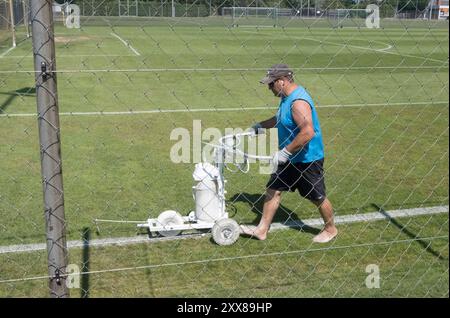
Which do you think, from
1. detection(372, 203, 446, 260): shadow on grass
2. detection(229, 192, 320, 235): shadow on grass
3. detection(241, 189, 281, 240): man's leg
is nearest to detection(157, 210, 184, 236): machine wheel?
detection(241, 189, 281, 240): man's leg

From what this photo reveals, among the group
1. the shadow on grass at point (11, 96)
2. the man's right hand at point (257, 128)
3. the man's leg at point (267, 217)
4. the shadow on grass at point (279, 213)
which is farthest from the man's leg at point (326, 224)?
the shadow on grass at point (11, 96)

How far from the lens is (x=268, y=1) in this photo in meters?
5.40

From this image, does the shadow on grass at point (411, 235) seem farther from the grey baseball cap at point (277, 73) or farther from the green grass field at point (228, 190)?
the grey baseball cap at point (277, 73)

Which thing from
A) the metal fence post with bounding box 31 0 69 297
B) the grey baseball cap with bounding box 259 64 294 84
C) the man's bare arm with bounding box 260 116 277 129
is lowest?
the metal fence post with bounding box 31 0 69 297

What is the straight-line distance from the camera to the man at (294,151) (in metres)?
4.56

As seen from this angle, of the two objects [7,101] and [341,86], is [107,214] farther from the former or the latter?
[341,86]

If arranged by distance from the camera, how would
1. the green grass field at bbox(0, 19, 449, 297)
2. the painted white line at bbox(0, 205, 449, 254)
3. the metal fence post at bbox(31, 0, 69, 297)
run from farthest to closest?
1. the painted white line at bbox(0, 205, 449, 254)
2. the green grass field at bbox(0, 19, 449, 297)
3. the metal fence post at bbox(31, 0, 69, 297)

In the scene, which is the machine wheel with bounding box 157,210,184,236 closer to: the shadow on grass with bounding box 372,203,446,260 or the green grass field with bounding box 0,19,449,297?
the green grass field with bounding box 0,19,449,297

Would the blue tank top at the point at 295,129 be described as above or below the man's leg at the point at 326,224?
above

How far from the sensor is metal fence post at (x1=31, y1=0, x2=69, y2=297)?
2.31 m

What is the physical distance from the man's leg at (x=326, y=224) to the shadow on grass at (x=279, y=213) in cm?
20

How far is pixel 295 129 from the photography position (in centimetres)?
466

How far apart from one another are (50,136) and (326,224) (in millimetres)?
3154
